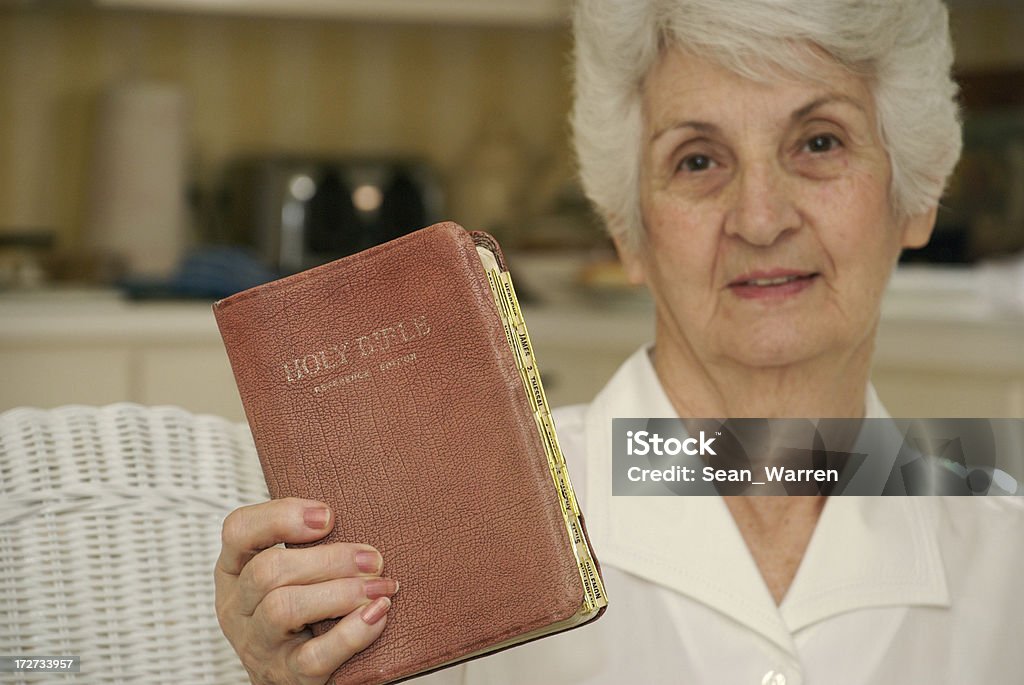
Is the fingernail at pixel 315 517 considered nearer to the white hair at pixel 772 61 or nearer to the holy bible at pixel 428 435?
the holy bible at pixel 428 435

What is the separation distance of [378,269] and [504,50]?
148 centimetres

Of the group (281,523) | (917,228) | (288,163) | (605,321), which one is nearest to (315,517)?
(281,523)

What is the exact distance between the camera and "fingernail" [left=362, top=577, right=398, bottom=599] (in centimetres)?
45

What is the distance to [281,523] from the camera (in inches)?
18.0

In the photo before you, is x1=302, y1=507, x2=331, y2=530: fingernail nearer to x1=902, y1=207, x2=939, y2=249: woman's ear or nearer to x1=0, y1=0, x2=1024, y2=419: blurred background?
x1=902, y1=207, x2=939, y2=249: woman's ear

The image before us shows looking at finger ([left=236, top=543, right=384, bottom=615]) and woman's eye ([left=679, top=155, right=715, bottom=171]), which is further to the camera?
woman's eye ([left=679, top=155, right=715, bottom=171])

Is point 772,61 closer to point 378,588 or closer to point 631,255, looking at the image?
point 631,255

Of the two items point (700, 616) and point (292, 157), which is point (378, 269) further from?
point (292, 157)

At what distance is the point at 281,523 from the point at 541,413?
0.39 feet

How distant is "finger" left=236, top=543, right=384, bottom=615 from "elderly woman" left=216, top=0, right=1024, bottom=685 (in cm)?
16

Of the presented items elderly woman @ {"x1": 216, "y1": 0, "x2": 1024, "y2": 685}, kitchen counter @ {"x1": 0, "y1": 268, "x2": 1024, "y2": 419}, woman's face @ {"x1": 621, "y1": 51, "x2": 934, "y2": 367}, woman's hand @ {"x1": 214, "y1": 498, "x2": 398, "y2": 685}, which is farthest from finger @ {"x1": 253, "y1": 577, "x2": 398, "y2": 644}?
kitchen counter @ {"x1": 0, "y1": 268, "x2": 1024, "y2": 419}

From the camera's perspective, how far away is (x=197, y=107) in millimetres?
1729

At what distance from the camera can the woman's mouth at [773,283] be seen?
598mm

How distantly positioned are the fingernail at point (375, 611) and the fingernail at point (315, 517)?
39 millimetres
